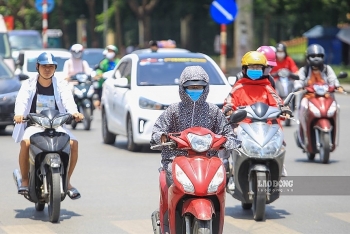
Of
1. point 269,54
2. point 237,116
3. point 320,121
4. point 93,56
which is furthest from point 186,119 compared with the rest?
point 93,56

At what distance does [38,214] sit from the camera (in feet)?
33.4

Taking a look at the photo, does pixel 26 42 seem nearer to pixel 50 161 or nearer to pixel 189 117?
pixel 50 161

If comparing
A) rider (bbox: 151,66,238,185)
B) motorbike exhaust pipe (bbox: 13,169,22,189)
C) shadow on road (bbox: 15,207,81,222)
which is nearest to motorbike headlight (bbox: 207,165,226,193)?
rider (bbox: 151,66,238,185)

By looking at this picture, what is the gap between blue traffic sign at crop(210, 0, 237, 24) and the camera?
28859 millimetres

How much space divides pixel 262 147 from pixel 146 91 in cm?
656

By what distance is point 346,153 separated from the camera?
52.7 feet

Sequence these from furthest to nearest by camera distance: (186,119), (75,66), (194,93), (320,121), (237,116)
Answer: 1. (75,66)
2. (320,121)
3. (237,116)
4. (186,119)
5. (194,93)

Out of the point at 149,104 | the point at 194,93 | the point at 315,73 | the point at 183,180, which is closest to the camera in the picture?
the point at 183,180

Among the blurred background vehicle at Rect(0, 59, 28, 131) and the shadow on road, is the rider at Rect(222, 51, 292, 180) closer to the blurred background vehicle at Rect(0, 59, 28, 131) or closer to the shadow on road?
the shadow on road

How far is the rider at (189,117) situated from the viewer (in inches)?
293

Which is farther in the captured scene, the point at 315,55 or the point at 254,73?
the point at 315,55

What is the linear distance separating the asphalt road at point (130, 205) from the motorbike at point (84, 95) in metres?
4.57

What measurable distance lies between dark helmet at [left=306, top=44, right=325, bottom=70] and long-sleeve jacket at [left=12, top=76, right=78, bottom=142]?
5157 millimetres

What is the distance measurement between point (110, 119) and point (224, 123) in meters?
9.97
